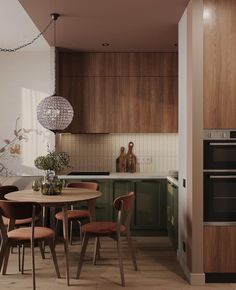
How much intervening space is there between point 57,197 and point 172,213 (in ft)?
5.16

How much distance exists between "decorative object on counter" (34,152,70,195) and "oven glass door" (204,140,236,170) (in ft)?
4.85

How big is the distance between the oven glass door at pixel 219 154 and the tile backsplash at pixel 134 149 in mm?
2300

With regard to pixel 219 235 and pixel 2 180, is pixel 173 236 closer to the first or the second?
pixel 219 235

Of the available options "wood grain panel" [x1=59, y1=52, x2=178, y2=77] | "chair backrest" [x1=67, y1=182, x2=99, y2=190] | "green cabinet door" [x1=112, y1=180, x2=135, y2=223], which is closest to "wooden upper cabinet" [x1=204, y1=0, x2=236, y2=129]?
"chair backrest" [x1=67, y1=182, x2=99, y2=190]

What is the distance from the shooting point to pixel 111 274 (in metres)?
4.05

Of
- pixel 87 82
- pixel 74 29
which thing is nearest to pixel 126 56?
pixel 87 82

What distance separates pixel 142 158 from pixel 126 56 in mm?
1464

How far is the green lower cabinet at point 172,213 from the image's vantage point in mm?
4697

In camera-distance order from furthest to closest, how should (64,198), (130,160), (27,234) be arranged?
(130,160) < (64,198) < (27,234)

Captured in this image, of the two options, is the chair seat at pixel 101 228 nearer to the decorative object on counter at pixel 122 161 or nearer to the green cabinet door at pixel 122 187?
the green cabinet door at pixel 122 187

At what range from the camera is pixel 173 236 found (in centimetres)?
499

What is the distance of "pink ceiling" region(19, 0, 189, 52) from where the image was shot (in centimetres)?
390

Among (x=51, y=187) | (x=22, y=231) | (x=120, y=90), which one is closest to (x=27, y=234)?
(x=22, y=231)

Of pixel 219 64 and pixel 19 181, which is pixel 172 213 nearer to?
pixel 219 64
